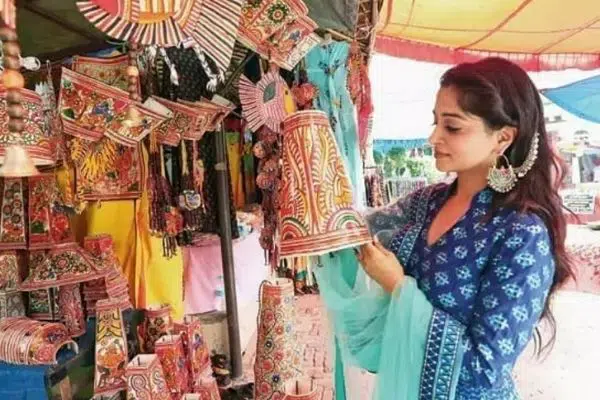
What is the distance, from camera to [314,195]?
851 millimetres

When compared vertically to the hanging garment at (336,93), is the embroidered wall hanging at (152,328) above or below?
below

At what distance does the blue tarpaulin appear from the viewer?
3.74 metres

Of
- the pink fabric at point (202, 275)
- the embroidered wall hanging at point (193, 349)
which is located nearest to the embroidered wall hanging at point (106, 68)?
the embroidered wall hanging at point (193, 349)

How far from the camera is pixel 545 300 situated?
96 centimetres

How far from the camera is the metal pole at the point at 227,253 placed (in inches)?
83.7

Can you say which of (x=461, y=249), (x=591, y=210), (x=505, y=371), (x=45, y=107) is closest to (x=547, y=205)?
(x=461, y=249)

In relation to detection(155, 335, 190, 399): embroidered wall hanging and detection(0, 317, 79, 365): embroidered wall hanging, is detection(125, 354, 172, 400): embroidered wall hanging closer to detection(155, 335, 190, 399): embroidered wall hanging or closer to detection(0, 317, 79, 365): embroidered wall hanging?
detection(155, 335, 190, 399): embroidered wall hanging

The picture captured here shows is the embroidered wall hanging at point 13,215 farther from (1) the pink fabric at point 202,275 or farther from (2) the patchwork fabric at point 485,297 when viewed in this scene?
(2) the patchwork fabric at point 485,297

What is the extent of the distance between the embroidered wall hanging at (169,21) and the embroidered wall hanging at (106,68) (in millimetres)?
652

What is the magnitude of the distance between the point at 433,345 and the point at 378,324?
0.15m

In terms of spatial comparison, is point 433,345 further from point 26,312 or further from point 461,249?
point 26,312

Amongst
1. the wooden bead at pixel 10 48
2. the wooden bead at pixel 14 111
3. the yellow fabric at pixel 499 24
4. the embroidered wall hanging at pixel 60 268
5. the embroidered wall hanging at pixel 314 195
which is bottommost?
the embroidered wall hanging at pixel 60 268

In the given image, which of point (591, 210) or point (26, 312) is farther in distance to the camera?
point (591, 210)

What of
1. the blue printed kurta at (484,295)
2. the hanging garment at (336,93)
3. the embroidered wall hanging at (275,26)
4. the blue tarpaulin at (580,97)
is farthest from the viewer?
the blue tarpaulin at (580,97)
